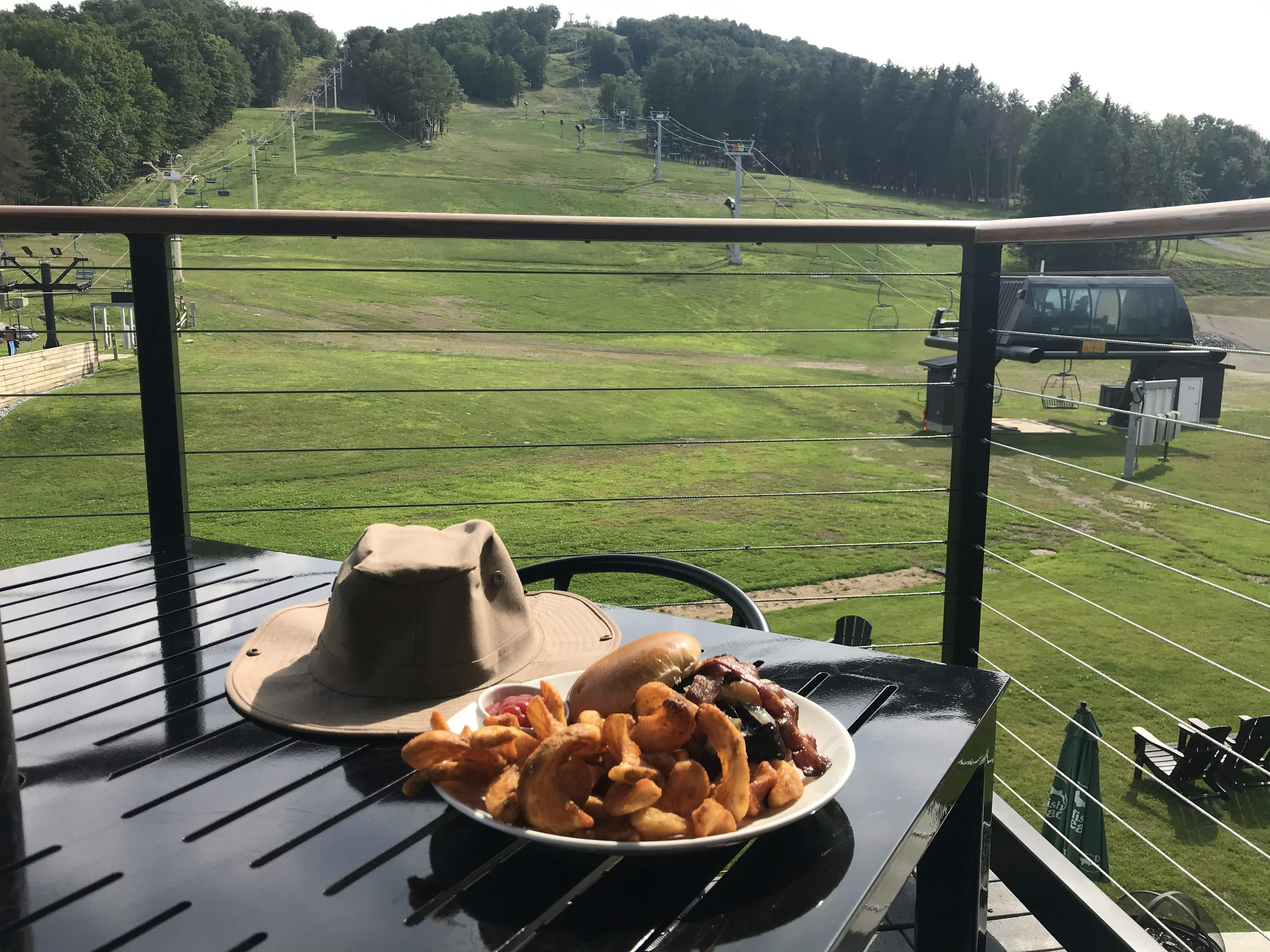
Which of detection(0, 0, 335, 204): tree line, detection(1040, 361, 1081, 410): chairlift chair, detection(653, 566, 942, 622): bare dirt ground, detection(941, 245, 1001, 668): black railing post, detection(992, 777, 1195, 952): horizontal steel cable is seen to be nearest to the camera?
detection(992, 777, 1195, 952): horizontal steel cable

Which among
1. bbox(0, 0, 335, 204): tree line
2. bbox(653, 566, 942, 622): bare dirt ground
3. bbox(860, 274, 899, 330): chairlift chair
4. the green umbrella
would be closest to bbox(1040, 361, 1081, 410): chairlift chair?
bbox(860, 274, 899, 330): chairlift chair

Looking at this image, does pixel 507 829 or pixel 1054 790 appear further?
pixel 1054 790


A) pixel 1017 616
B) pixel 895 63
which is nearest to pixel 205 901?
pixel 1017 616

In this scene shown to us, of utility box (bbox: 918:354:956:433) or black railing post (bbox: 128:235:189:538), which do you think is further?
utility box (bbox: 918:354:956:433)

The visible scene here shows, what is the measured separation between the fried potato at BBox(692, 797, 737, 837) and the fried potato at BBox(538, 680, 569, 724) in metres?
0.14

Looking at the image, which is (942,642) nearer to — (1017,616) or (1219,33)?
(1017,616)

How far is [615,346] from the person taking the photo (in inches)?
1036

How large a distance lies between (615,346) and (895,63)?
4029cm

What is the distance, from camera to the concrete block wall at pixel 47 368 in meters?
16.2

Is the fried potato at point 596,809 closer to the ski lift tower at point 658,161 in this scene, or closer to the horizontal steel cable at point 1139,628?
the horizontal steel cable at point 1139,628

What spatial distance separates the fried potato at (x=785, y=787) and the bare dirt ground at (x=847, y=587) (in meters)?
9.69

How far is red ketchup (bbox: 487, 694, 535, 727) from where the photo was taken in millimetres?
781

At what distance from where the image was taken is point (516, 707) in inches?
31.5

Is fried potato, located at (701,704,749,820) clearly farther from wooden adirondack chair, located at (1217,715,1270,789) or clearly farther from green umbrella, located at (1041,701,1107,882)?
wooden adirondack chair, located at (1217,715,1270,789)
